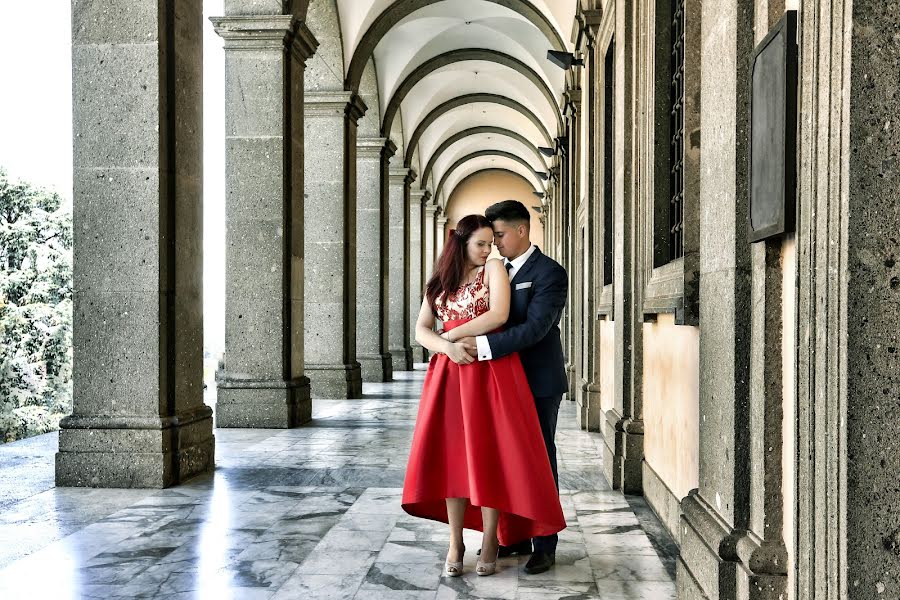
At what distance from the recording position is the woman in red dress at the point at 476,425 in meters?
3.96

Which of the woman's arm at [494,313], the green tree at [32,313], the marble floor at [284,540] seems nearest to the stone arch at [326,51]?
the marble floor at [284,540]

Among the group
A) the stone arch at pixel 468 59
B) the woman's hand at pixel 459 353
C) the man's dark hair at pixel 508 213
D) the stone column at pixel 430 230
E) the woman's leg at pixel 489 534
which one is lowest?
the woman's leg at pixel 489 534

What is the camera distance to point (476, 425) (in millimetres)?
3971

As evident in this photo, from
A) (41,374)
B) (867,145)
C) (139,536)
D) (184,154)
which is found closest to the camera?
(867,145)

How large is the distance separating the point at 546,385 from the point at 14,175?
2046cm

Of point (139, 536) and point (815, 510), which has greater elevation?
point (815, 510)

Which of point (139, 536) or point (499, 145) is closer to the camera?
point (139, 536)

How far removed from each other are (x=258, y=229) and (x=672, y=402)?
5.76 metres

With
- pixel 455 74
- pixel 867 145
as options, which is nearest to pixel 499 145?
pixel 455 74

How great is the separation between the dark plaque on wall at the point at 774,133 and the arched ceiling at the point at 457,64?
11132mm

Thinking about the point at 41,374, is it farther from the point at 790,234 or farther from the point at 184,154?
the point at 790,234

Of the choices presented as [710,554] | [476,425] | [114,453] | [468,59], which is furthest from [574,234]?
[710,554]

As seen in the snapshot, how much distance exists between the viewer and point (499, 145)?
32.0 metres

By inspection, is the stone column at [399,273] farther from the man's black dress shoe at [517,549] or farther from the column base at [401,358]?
the man's black dress shoe at [517,549]
